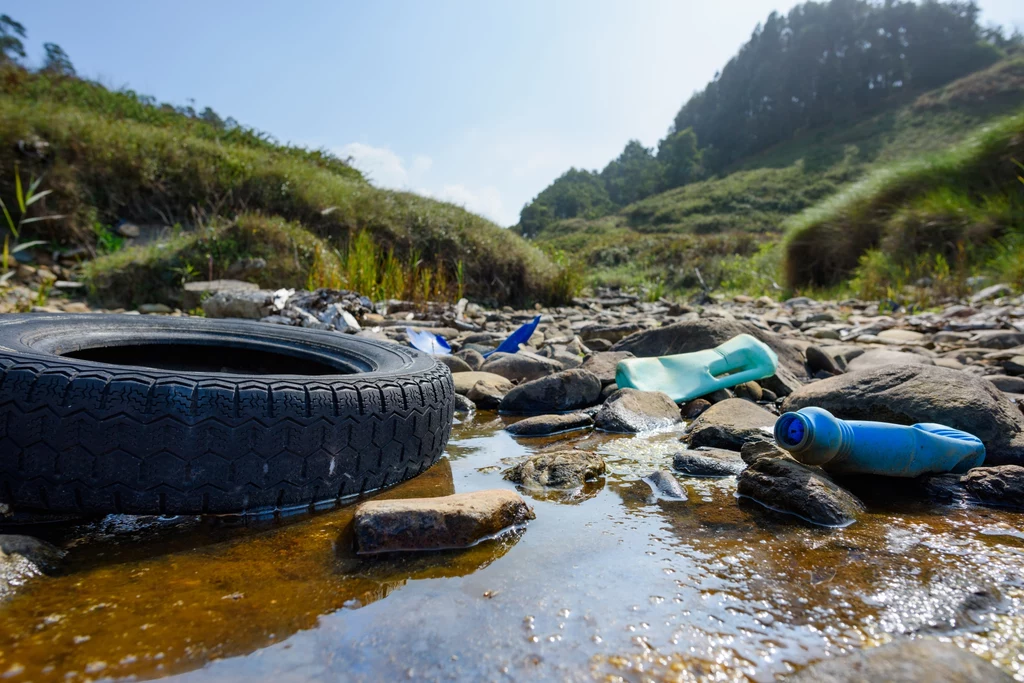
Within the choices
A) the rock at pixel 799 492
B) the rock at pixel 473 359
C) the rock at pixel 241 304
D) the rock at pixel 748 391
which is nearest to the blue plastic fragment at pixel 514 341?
the rock at pixel 473 359

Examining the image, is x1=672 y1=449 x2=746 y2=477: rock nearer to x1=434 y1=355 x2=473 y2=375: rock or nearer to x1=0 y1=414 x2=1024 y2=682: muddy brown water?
x1=0 y1=414 x2=1024 y2=682: muddy brown water

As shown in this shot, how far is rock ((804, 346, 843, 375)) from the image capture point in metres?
4.03

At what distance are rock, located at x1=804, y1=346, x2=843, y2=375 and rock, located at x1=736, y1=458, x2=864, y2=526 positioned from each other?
234 centimetres

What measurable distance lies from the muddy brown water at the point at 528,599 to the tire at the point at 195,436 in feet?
0.32

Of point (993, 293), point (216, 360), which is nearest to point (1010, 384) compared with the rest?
point (216, 360)

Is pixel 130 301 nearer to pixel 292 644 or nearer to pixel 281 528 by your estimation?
pixel 281 528

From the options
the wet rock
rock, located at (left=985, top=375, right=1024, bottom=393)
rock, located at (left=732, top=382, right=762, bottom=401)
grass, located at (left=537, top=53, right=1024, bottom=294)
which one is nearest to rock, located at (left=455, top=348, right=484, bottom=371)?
the wet rock

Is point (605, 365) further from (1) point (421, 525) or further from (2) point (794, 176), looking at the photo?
(2) point (794, 176)

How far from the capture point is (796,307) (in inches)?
382

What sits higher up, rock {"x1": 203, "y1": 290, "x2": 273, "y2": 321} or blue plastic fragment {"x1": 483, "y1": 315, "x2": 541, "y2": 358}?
rock {"x1": 203, "y1": 290, "x2": 273, "y2": 321}

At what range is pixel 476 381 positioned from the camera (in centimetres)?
358

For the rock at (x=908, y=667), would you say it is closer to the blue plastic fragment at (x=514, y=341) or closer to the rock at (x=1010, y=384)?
the rock at (x=1010, y=384)

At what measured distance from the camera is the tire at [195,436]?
147 centimetres

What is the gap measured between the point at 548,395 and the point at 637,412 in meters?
0.56
